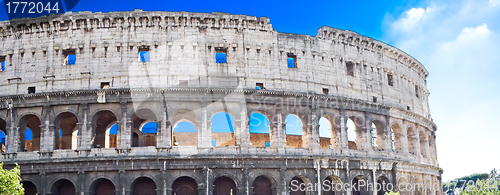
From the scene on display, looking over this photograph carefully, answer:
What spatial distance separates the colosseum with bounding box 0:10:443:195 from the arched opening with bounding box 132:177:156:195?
6 cm

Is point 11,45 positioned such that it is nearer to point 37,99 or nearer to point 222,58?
point 37,99

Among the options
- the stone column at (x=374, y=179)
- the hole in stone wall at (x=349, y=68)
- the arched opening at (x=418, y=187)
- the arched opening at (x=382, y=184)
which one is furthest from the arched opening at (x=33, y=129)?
the arched opening at (x=418, y=187)

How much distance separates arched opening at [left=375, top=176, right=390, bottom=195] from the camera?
34.3m

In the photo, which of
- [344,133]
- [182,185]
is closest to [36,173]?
[182,185]

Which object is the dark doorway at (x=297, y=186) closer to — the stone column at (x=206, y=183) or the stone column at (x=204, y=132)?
the stone column at (x=206, y=183)

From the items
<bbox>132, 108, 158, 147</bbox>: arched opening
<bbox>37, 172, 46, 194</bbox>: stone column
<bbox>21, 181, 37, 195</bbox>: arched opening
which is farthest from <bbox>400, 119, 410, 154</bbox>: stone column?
<bbox>21, 181, 37, 195</bbox>: arched opening

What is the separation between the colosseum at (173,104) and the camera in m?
28.6

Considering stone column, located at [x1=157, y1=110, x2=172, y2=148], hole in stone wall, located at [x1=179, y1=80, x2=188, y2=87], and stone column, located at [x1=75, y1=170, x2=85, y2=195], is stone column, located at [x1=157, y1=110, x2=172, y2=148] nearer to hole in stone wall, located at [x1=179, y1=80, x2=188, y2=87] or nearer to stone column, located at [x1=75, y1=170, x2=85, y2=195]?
hole in stone wall, located at [x1=179, y1=80, x2=188, y2=87]

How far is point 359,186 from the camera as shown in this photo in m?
33.1

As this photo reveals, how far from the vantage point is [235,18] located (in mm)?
31828

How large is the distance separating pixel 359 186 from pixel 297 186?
516cm

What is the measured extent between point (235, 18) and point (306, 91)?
7125 mm

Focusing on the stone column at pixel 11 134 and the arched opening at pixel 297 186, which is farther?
the arched opening at pixel 297 186

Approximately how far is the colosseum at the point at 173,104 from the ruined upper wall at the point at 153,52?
2.8 inches
